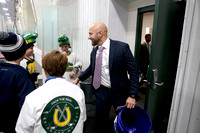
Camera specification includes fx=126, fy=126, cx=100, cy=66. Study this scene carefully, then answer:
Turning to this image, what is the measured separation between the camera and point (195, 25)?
4.09ft

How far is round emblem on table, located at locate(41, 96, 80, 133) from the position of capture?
0.79m

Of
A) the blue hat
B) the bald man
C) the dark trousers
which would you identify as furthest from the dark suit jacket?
the blue hat

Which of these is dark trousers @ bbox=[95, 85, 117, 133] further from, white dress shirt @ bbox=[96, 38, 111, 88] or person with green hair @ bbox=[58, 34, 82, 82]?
person with green hair @ bbox=[58, 34, 82, 82]

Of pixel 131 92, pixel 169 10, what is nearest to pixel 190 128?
pixel 131 92

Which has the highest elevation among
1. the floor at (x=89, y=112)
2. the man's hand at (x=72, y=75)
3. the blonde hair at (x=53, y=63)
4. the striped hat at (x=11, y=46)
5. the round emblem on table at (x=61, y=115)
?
the striped hat at (x=11, y=46)

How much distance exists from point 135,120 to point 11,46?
53.3 inches

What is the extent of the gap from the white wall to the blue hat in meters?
0.47

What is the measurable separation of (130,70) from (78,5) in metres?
2.76

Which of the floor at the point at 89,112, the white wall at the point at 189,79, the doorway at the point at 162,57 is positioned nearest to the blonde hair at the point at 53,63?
the doorway at the point at 162,57

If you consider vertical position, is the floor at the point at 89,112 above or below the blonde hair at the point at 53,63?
below

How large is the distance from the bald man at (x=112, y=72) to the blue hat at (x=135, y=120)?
0.13 m

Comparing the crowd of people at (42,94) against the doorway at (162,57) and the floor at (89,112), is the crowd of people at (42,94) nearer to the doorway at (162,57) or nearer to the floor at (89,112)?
the doorway at (162,57)

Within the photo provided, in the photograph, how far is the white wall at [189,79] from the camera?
4.11 ft

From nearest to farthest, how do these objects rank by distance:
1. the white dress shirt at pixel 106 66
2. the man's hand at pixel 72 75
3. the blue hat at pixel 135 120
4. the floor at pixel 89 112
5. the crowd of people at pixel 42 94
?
the crowd of people at pixel 42 94 → the blue hat at pixel 135 120 → the white dress shirt at pixel 106 66 → the floor at pixel 89 112 → the man's hand at pixel 72 75
